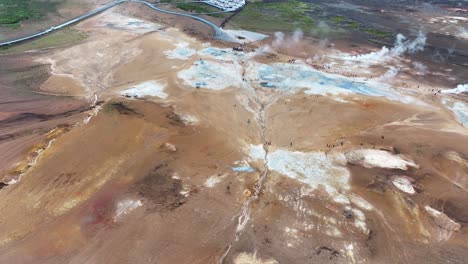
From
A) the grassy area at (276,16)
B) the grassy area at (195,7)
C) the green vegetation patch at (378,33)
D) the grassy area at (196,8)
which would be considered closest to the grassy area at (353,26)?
the green vegetation patch at (378,33)

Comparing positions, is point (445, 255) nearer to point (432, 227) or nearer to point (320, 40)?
point (432, 227)

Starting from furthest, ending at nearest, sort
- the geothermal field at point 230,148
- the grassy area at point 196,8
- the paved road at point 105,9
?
the grassy area at point 196,8, the paved road at point 105,9, the geothermal field at point 230,148

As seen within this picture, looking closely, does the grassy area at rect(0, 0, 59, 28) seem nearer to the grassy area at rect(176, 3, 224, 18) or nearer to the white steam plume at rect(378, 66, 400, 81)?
the grassy area at rect(176, 3, 224, 18)

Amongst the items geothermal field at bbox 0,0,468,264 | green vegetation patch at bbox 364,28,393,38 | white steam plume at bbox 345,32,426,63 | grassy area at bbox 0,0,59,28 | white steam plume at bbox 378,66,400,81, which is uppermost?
green vegetation patch at bbox 364,28,393,38

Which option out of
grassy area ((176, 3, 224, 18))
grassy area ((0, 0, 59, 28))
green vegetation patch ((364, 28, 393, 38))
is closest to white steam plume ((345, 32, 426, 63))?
green vegetation patch ((364, 28, 393, 38))

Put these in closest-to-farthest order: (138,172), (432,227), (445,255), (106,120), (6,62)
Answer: (445,255) → (432,227) → (138,172) → (106,120) → (6,62)

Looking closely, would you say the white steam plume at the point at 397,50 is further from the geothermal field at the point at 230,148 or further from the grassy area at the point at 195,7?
the grassy area at the point at 195,7

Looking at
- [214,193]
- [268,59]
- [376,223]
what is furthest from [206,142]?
[268,59]
